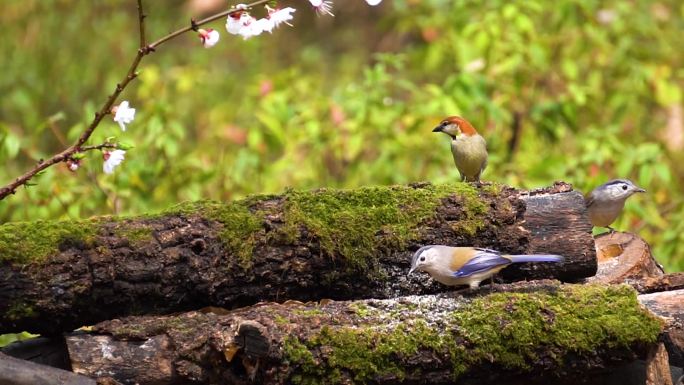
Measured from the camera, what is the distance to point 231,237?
427 centimetres

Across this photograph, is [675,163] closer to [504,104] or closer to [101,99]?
[504,104]

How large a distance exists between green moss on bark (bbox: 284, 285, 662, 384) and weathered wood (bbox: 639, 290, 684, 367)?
0.14 metres

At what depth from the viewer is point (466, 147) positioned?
6.27 m

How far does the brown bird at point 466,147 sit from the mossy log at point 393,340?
1949mm

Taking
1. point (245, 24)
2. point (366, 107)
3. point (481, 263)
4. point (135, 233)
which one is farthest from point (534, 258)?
point (366, 107)

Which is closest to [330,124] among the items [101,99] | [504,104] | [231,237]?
[504,104]

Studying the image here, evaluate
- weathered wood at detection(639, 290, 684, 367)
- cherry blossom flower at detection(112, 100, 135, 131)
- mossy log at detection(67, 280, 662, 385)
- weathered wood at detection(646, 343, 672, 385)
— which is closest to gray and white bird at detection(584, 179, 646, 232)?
weathered wood at detection(639, 290, 684, 367)

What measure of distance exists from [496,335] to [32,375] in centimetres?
181

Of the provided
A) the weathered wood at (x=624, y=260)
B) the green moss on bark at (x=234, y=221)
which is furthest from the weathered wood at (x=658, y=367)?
the green moss on bark at (x=234, y=221)

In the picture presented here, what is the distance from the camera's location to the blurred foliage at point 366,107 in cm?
748

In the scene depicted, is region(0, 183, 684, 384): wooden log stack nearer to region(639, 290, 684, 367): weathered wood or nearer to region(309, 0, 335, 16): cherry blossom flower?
region(639, 290, 684, 367): weathered wood

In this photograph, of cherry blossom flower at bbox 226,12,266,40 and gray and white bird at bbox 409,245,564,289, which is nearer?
cherry blossom flower at bbox 226,12,266,40

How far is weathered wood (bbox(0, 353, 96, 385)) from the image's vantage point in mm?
3791

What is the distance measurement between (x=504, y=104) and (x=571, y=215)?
186 inches
